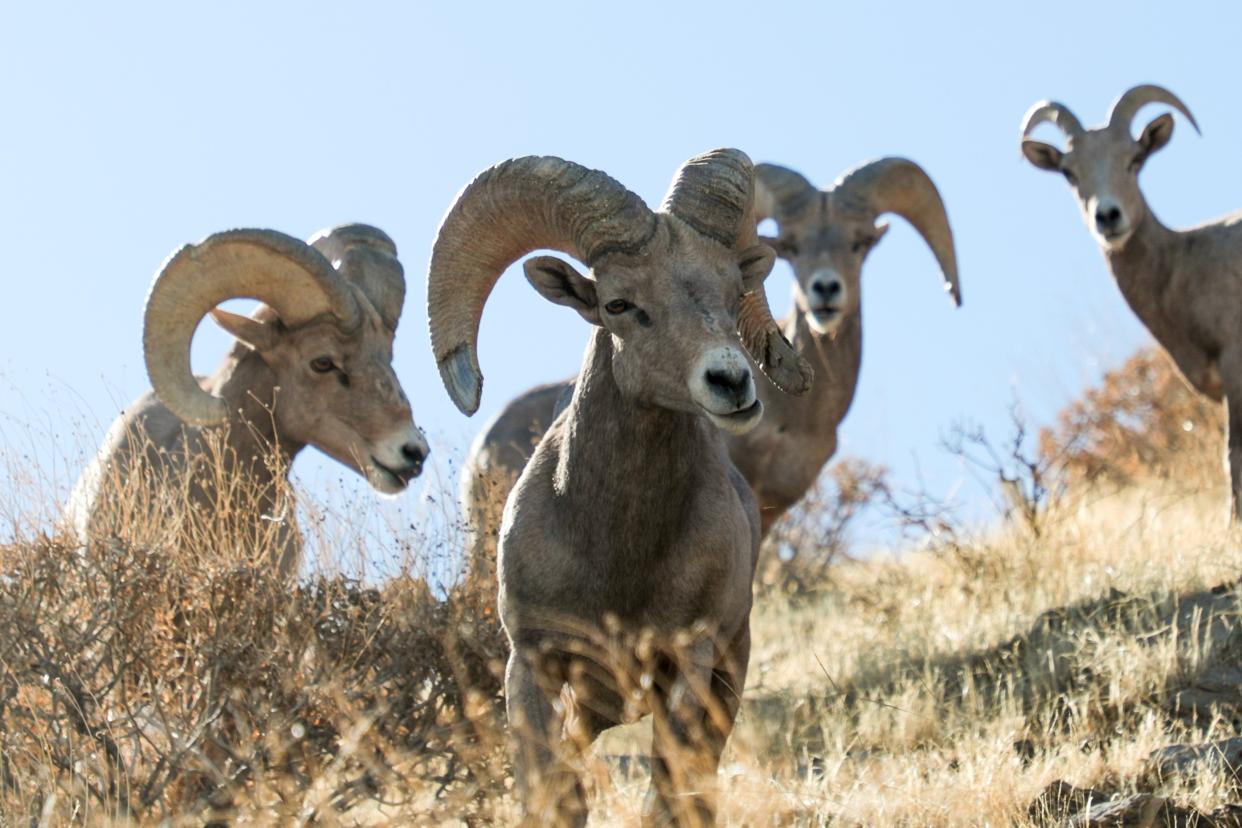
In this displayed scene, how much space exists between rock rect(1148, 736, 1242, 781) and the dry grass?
5cm

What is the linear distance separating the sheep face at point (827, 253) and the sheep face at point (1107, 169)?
5.40 ft

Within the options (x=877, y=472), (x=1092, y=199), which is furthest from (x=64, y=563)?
(x=877, y=472)

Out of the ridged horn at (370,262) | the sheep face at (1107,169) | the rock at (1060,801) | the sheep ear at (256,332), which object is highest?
the sheep face at (1107,169)

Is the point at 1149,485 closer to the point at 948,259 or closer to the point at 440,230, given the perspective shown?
the point at 948,259

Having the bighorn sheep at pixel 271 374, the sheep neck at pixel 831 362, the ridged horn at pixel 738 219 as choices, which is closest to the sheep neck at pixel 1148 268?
the sheep neck at pixel 831 362

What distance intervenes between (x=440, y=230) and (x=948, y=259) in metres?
6.57

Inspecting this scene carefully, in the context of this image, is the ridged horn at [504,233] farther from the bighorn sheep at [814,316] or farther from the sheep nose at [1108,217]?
the sheep nose at [1108,217]

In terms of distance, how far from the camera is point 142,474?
10.4 meters

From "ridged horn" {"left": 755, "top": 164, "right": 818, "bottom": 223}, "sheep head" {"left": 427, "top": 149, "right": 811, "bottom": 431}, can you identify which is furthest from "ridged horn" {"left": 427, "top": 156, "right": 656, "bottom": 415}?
"ridged horn" {"left": 755, "top": 164, "right": 818, "bottom": 223}

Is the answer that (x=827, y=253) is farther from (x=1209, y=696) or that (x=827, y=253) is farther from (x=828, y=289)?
(x=1209, y=696)

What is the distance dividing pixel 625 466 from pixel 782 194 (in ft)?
21.8

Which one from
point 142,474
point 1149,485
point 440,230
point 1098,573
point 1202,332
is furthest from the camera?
point 1149,485

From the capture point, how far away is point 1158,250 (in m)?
14.3

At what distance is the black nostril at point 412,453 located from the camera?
427 inches
